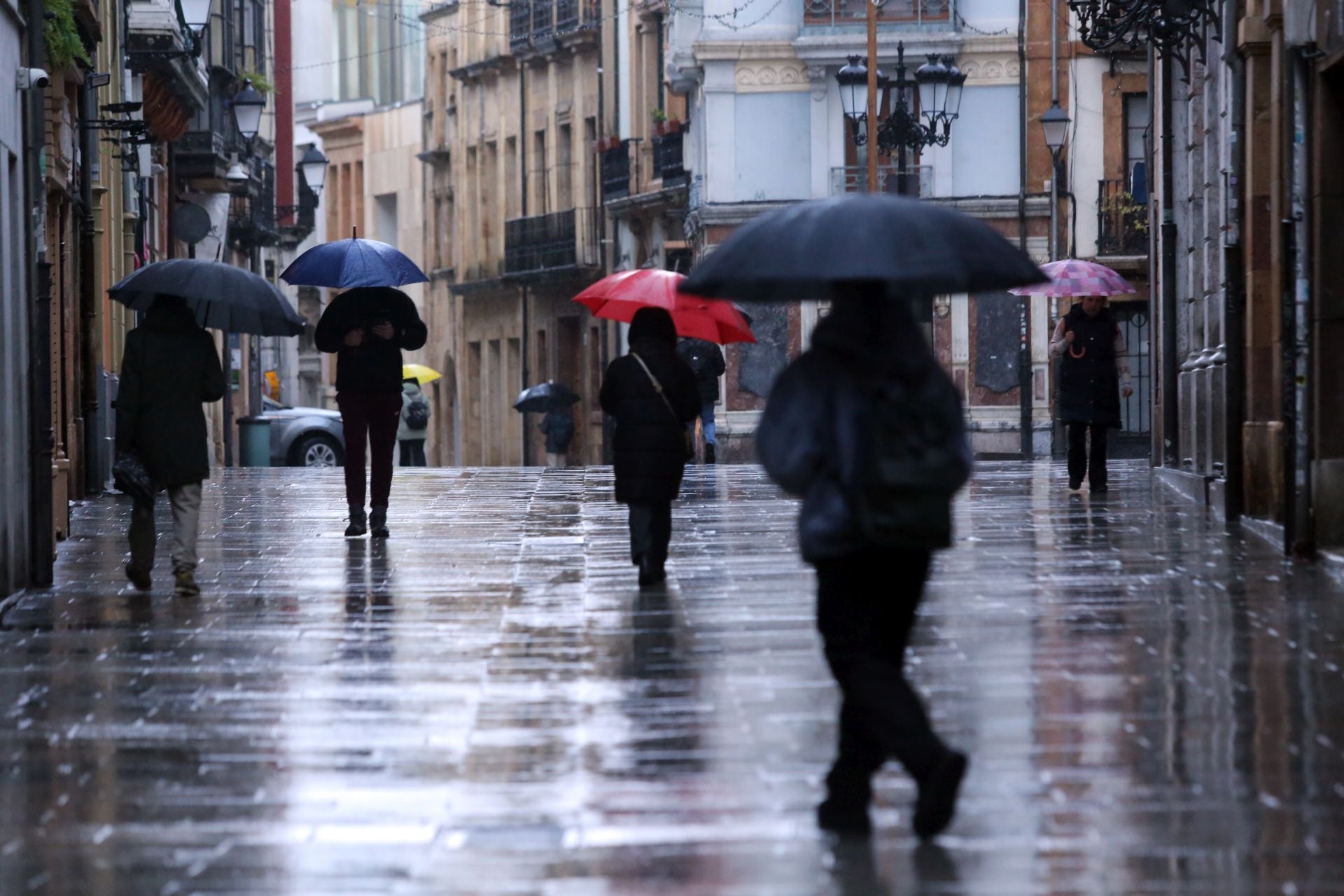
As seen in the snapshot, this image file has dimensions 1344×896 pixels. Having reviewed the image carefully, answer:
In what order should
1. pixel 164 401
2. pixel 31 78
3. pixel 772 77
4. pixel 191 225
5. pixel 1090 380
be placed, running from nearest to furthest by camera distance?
pixel 164 401
pixel 31 78
pixel 1090 380
pixel 191 225
pixel 772 77

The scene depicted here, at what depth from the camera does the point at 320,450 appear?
37969 millimetres

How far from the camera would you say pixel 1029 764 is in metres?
7.44

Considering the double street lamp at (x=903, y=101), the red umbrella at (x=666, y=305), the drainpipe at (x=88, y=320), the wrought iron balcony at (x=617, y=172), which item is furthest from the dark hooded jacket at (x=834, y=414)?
the wrought iron balcony at (x=617, y=172)

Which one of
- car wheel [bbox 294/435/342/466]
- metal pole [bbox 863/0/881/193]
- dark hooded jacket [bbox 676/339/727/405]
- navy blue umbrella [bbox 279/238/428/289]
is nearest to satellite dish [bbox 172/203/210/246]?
car wheel [bbox 294/435/342/466]

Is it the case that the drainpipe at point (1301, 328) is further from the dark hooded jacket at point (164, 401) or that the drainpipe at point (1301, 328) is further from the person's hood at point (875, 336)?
the person's hood at point (875, 336)

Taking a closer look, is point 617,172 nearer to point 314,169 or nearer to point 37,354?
point 314,169

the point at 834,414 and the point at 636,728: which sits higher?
the point at 834,414

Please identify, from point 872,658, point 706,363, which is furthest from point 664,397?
point 706,363

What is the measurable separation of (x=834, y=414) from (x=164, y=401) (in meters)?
6.87

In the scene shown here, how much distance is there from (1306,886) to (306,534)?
11735 mm

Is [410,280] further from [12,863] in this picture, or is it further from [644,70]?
[644,70]

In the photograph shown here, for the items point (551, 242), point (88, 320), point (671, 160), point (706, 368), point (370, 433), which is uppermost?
point (671, 160)

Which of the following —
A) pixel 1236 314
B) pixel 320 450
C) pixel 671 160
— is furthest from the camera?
A: pixel 671 160

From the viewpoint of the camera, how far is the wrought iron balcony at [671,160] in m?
47.2
